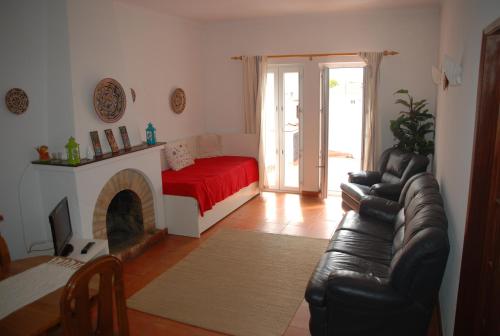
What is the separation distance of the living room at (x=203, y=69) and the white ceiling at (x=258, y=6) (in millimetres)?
27

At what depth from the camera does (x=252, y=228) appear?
16.5 ft

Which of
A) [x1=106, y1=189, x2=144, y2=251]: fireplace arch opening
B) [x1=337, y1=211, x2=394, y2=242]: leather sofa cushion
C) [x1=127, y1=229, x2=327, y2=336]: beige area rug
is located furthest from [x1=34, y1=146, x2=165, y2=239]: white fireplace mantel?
[x1=337, y1=211, x2=394, y2=242]: leather sofa cushion

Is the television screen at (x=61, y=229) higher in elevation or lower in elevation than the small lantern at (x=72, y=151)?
lower

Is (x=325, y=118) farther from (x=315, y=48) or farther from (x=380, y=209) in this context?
(x=380, y=209)

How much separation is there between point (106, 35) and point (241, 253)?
261cm

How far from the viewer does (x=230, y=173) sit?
17.8 feet

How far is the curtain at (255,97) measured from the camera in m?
6.12

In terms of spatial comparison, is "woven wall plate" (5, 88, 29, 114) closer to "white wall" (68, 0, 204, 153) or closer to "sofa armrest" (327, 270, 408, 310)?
"white wall" (68, 0, 204, 153)

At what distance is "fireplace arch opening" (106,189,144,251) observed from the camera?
14.6 feet

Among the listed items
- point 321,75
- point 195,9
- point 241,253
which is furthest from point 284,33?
point 241,253

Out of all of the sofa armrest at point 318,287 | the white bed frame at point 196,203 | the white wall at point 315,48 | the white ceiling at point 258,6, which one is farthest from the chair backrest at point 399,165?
the sofa armrest at point 318,287

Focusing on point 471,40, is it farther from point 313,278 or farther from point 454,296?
point 313,278

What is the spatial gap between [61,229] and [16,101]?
124cm

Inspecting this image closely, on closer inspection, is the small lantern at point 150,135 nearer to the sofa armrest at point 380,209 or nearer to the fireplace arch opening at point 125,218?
the fireplace arch opening at point 125,218
